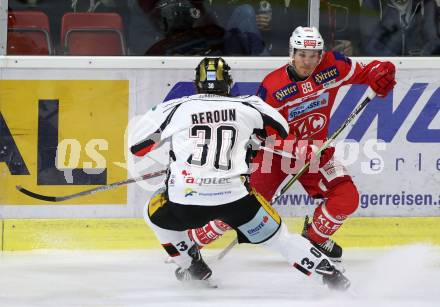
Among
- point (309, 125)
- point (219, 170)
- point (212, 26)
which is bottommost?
point (219, 170)

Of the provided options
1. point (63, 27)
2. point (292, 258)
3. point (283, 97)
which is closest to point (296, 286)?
point (292, 258)

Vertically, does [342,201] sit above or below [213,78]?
below

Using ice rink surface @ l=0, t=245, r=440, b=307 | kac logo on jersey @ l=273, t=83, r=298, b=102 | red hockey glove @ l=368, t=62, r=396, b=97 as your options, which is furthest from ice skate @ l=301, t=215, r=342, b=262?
red hockey glove @ l=368, t=62, r=396, b=97

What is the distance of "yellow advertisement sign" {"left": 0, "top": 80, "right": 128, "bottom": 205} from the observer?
6.27 m

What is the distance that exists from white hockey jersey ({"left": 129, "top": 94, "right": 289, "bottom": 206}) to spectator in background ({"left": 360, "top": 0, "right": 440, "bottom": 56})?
1.77m

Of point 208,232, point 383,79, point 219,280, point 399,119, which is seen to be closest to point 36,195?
point 208,232

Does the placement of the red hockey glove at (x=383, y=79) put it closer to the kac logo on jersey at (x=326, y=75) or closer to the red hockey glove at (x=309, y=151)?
the kac logo on jersey at (x=326, y=75)

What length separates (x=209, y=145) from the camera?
4898 millimetres

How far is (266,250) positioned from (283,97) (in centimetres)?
102

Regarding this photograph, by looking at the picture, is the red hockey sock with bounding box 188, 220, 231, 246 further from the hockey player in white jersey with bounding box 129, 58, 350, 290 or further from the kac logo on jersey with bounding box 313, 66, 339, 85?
the kac logo on jersey with bounding box 313, 66, 339, 85

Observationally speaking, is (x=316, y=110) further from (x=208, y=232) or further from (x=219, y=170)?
(x=219, y=170)

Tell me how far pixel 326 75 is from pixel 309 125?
0.28 meters

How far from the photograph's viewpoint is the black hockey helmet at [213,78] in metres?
5.04

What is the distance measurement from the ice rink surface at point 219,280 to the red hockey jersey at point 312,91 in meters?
0.75
